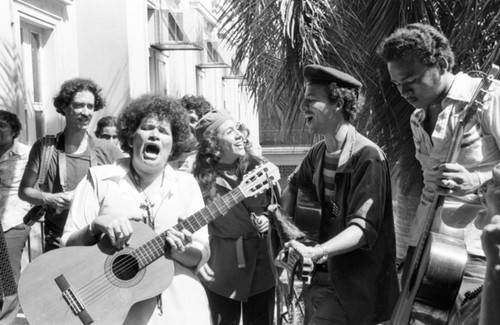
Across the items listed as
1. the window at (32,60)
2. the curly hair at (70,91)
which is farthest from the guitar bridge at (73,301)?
the window at (32,60)

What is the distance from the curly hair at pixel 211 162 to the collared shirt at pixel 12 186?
5.60 ft

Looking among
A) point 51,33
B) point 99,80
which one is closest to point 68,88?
point 51,33

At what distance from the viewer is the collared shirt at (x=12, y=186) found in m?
6.46

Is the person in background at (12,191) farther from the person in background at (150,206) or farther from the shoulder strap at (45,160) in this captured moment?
the person in background at (150,206)

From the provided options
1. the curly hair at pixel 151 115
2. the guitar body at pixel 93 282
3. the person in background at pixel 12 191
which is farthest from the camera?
the person in background at pixel 12 191

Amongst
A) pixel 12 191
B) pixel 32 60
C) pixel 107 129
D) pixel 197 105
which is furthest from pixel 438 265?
pixel 32 60

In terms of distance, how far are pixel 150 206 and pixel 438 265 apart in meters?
1.34

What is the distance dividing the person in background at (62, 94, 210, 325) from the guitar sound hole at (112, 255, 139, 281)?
74mm

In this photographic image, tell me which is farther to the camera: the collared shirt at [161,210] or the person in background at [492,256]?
the collared shirt at [161,210]

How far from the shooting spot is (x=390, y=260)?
403 cm

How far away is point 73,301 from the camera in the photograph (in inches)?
147

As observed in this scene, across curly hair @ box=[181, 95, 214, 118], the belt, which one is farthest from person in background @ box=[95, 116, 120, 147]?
the belt

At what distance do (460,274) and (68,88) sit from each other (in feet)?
11.9

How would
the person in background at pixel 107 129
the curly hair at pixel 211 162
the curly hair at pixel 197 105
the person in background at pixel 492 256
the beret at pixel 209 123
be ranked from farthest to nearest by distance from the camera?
the person in background at pixel 107 129, the curly hair at pixel 197 105, the beret at pixel 209 123, the curly hair at pixel 211 162, the person in background at pixel 492 256
